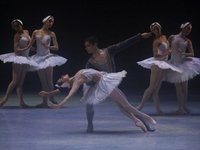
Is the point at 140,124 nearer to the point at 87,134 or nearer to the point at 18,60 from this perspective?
the point at 87,134

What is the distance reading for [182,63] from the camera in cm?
546

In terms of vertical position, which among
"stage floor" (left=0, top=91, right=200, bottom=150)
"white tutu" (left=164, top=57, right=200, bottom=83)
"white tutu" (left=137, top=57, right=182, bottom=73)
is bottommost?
"stage floor" (left=0, top=91, right=200, bottom=150)

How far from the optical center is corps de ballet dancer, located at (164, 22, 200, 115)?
17.6 feet

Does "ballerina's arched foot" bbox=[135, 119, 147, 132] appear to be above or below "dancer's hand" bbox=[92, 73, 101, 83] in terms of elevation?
below

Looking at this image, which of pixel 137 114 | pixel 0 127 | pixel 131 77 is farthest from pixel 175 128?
pixel 131 77

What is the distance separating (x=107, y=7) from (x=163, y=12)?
1299 mm

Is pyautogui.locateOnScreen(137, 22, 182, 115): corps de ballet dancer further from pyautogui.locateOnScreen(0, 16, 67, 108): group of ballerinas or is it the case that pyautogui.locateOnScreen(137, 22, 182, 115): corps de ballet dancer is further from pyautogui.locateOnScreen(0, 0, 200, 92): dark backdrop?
pyautogui.locateOnScreen(0, 0, 200, 92): dark backdrop

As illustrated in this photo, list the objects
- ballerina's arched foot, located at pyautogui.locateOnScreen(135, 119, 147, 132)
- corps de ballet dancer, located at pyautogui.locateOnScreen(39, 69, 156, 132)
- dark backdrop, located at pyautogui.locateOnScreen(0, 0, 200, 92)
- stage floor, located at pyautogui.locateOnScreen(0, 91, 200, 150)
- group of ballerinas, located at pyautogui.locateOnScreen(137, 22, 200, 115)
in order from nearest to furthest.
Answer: stage floor, located at pyautogui.locateOnScreen(0, 91, 200, 150), corps de ballet dancer, located at pyautogui.locateOnScreen(39, 69, 156, 132), ballerina's arched foot, located at pyautogui.locateOnScreen(135, 119, 147, 132), group of ballerinas, located at pyautogui.locateOnScreen(137, 22, 200, 115), dark backdrop, located at pyautogui.locateOnScreen(0, 0, 200, 92)

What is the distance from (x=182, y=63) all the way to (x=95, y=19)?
12.7 feet

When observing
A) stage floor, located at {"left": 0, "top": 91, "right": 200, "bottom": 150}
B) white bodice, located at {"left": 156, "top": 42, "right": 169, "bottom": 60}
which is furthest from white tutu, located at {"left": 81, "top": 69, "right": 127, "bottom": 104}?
white bodice, located at {"left": 156, "top": 42, "right": 169, "bottom": 60}

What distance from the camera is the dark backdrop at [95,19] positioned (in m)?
A: 8.76

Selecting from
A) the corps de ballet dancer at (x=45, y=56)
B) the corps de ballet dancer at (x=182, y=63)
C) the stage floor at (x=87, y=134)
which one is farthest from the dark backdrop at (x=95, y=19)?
the corps de ballet dancer at (x=182, y=63)

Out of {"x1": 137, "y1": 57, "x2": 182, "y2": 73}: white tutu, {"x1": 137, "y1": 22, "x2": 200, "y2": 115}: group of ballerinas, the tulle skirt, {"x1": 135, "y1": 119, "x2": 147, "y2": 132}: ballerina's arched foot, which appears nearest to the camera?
{"x1": 135, "y1": 119, "x2": 147, "y2": 132}: ballerina's arched foot

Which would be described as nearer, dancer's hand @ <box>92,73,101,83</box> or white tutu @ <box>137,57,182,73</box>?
dancer's hand @ <box>92,73,101,83</box>
